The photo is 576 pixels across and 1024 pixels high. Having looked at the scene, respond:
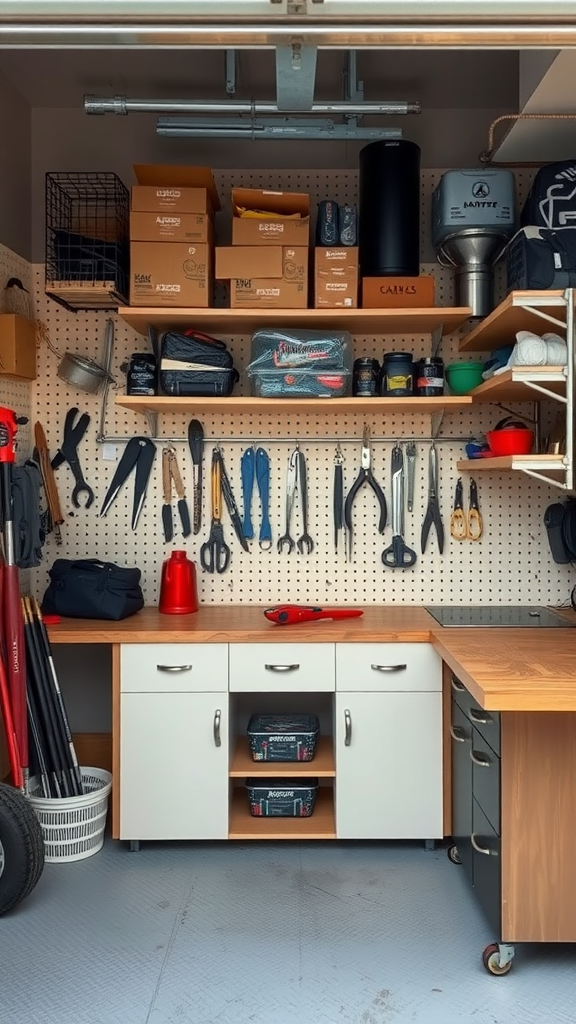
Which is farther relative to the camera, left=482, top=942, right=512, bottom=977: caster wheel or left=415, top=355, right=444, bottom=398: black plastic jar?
left=415, top=355, right=444, bottom=398: black plastic jar

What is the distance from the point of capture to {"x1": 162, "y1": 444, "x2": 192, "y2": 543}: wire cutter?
3414mm

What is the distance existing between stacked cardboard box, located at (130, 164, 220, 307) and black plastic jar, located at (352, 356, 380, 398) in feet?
2.07

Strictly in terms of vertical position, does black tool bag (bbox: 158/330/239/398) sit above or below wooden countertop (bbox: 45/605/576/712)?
above

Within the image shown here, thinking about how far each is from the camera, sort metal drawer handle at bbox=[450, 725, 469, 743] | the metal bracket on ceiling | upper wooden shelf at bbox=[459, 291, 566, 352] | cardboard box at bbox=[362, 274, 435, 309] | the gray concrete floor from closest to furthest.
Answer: the metal bracket on ceiling → the gray concrete floor → upper wooden shelf at bbox=[459, 291, 566, 352] → metal drawer handle at bbox=[450, 725, 469, 743] → cardboard box at bbox=[362, 274, 435, 309]

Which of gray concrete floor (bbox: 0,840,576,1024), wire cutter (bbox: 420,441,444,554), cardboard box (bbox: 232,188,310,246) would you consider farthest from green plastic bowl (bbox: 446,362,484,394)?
gray concrete floor (bbox: 0,840,576,1024)

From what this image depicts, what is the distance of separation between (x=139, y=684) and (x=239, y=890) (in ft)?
2.48

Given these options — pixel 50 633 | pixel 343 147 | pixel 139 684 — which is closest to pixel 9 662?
pixel 50 633

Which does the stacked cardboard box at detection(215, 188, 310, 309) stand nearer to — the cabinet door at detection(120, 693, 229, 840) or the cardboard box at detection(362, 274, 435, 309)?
the cardboard box at detection(362, 274, 435, 309)

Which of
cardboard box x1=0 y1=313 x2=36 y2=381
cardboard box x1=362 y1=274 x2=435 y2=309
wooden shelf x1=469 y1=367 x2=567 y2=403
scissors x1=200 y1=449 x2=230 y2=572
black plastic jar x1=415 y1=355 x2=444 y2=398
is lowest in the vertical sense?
scissors x1=200 y1=449 x2=230 y2=572

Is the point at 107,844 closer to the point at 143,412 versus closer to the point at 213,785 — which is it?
the point at 213,785

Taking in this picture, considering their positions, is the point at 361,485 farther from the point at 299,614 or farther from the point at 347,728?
the point at 347,728

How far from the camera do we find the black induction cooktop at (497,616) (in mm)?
2914

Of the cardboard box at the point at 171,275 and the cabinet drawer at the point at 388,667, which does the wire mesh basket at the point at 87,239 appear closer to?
the cardboard box at the point at 171,275

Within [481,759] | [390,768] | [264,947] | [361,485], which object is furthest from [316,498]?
[264,947]
